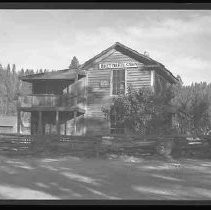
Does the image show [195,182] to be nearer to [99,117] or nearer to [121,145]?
[121,145]

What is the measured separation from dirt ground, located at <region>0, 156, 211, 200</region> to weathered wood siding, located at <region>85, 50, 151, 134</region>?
450 centimetres

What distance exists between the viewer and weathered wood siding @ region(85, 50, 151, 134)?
739 inches

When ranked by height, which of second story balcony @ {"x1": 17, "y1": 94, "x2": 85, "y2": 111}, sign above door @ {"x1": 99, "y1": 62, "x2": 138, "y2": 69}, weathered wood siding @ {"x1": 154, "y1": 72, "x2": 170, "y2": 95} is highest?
sign above door @ {"x1": 99, "y1": 62, "x2": 138, "y2": 69}

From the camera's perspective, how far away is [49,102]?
1902 cm

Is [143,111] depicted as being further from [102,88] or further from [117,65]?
[117,65]

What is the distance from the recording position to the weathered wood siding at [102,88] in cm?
1877

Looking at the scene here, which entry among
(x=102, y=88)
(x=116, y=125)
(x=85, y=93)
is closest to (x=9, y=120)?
(x=85, y=93)

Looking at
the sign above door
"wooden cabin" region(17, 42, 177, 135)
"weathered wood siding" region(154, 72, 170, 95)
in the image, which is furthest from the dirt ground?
the sign above door

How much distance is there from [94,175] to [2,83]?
6.55 m

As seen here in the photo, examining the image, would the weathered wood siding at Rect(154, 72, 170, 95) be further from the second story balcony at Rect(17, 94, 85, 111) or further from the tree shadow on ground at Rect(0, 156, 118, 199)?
the tree shadow on ground at Rect(0, 156, 118, 199)

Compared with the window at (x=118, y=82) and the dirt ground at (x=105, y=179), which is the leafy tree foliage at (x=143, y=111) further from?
the dirt ground at (x=105, y=179)

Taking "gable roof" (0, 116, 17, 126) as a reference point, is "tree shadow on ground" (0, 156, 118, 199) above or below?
below

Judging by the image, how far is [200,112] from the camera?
15.3m
